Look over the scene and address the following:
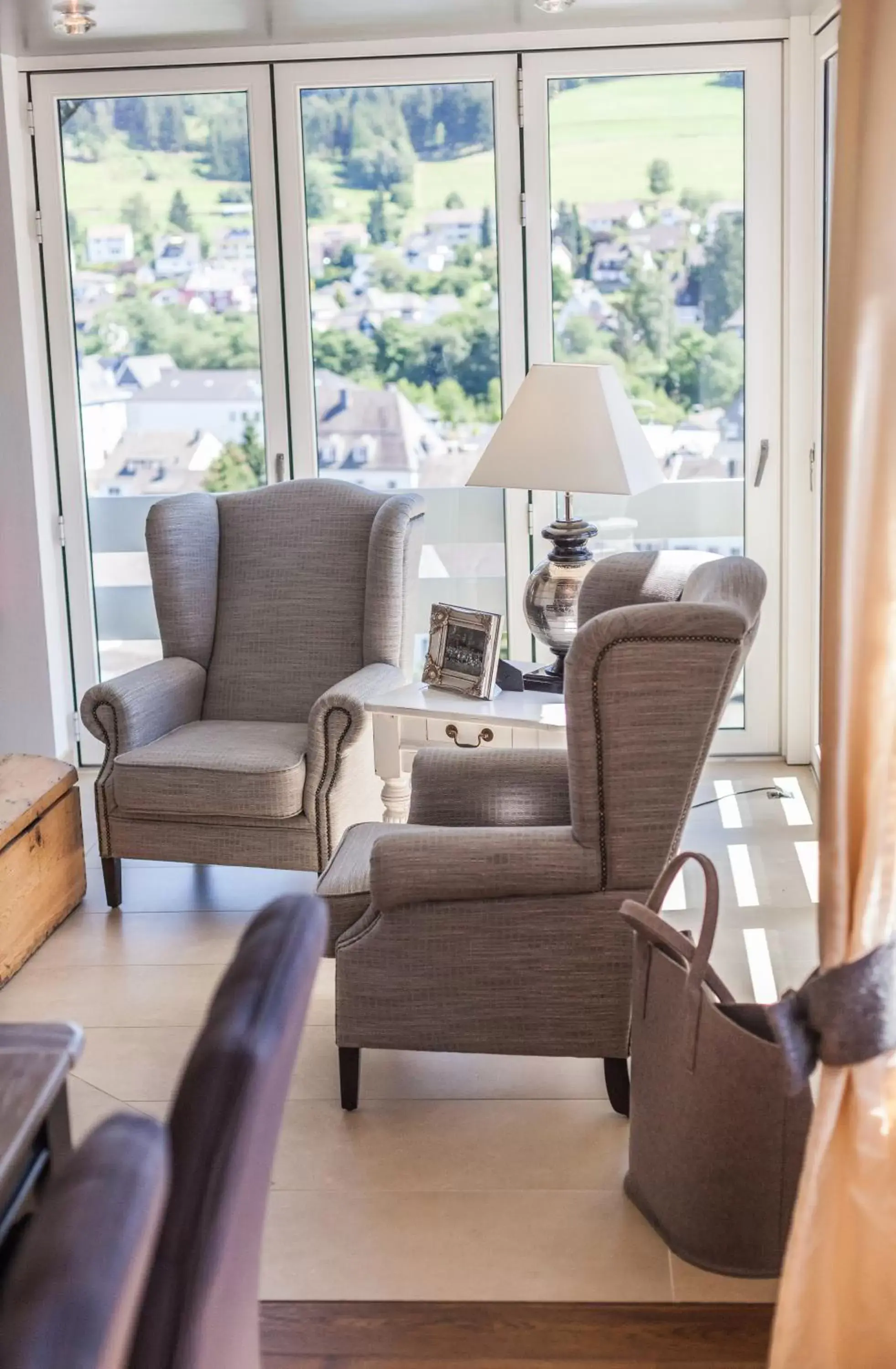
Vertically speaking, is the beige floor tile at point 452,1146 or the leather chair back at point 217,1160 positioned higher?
the leather chair back at point 217,1160

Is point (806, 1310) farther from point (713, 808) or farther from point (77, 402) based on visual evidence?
point (77, 402)

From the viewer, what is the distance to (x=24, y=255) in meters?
4.97

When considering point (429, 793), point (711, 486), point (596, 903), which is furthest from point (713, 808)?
point (596, 903)

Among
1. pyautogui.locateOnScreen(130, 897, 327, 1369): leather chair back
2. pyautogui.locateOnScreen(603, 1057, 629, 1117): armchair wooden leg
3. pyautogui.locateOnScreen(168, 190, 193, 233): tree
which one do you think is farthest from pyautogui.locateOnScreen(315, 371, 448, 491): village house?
pyautogui.locateOnScreen(130, 897, 327, 1369): leather chair back

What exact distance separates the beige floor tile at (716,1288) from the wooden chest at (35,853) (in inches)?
71.1

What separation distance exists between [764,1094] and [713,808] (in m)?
2.42

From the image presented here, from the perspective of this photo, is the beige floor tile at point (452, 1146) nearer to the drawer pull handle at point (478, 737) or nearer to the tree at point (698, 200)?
the drawer pull handle at point (478, 737)

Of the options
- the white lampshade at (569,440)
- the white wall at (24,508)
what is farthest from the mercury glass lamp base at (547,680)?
the white wall at (24,508)

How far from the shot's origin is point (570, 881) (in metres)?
2.63

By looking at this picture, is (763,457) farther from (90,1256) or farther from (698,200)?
(90,1256)

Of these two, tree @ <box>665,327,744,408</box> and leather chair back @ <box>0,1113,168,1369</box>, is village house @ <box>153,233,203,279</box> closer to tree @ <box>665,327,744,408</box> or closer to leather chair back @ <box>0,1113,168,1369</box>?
tree @ <box>665,327,744,408</box>

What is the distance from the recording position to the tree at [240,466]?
5.14m

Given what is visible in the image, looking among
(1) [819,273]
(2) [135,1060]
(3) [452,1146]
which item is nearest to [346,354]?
(1) [819,273]

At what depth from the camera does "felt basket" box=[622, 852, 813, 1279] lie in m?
2.22
